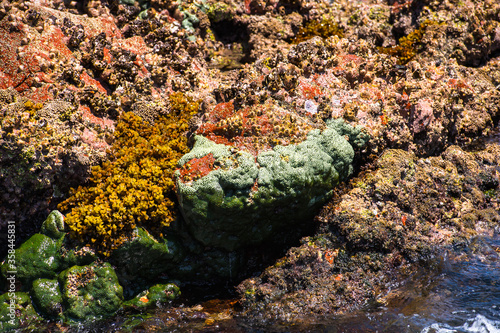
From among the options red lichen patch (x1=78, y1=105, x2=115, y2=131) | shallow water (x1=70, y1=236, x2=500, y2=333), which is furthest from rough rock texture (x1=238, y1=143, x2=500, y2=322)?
red lichen patch (x1=78, y1=105, x2=115, y2=131)

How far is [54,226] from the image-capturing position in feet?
17.9

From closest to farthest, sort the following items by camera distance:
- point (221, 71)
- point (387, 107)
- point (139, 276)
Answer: point (139, 276) < point (387, 107) < point (221, 71)

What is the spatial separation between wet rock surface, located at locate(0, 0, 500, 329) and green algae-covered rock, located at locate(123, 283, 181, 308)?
1.5 inches

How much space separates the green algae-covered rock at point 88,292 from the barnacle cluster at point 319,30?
18.8 ft

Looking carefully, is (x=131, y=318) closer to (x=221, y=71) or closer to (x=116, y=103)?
(x=116, y=103)

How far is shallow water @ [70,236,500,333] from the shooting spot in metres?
4.85

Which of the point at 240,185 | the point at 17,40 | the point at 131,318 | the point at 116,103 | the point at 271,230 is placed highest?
the point at 17,40

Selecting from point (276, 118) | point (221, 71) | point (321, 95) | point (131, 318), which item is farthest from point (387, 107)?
point (131, 318)

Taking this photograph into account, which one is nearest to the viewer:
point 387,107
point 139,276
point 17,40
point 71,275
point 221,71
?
point 71,275

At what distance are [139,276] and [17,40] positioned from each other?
391cm

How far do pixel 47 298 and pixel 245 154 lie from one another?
3.13 meters

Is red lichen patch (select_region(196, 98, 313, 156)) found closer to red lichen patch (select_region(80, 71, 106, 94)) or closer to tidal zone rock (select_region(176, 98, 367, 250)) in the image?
tidal zone rock (select_region(176, 98, 367, 250))

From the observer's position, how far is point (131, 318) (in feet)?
17.5

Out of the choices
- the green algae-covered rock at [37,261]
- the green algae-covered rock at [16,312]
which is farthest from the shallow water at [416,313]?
the green algae-covered rock at [37,261]
